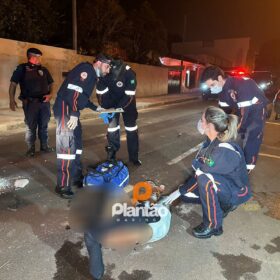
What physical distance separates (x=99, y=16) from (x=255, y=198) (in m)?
14.5

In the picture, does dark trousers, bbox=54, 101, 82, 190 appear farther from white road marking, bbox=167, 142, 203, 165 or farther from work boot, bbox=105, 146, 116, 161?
white road marking, bbox=167, 142, 203, 165

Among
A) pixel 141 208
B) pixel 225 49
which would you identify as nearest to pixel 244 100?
pixel 141 208

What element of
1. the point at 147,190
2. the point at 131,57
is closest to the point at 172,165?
the point at 147,190

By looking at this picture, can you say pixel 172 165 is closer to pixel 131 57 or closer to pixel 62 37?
pixel 62 37

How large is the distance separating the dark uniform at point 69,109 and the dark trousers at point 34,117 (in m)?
1.87

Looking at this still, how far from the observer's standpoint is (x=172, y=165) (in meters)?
5.17

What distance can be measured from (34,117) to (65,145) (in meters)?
2.05

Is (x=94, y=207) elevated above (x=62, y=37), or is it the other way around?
(x=62, y=37)

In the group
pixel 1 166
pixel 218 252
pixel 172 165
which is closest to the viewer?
pixel 218 252

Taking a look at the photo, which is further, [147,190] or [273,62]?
[273,62]

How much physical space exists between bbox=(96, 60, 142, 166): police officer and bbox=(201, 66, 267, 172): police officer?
1227 mm

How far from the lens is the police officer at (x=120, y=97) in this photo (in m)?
4.51

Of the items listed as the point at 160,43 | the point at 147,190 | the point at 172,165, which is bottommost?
the point at 172,165

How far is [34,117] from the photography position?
17.3 feet
